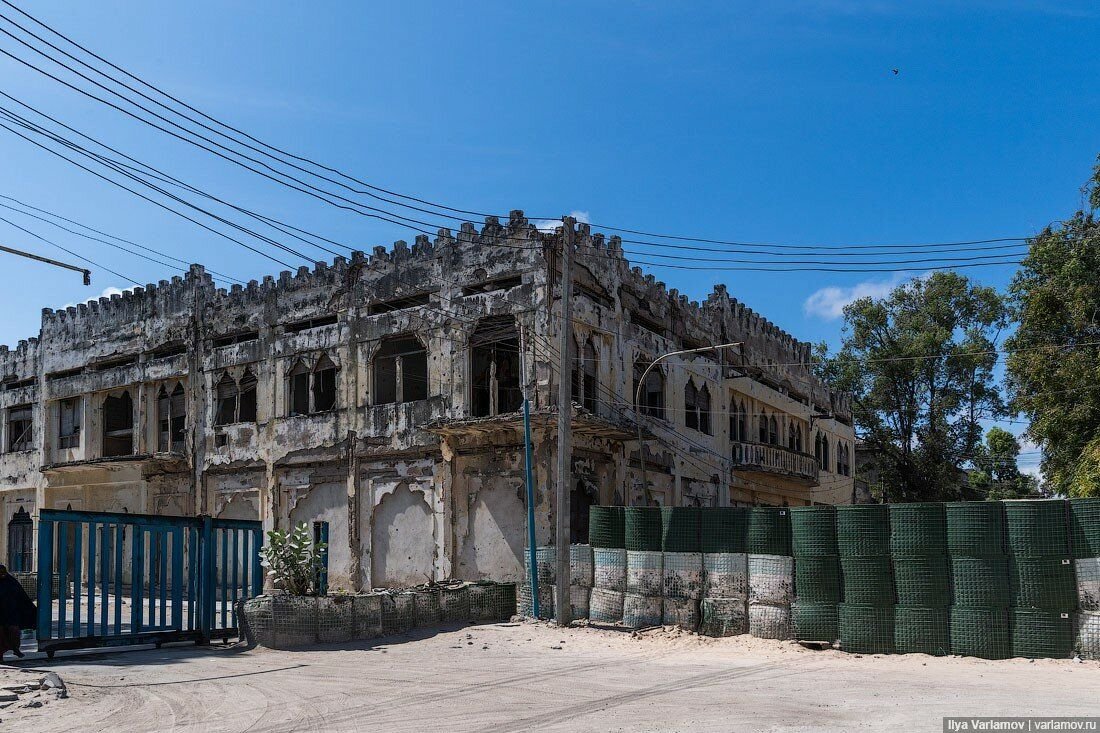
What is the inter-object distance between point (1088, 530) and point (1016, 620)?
1542mm

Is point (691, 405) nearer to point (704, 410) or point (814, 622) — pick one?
point (704, 410)

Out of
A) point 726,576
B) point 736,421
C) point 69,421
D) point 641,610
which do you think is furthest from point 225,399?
point 726,576

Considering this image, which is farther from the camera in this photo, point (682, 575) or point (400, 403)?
point (400, 403)

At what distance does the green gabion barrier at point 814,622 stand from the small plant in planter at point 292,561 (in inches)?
321

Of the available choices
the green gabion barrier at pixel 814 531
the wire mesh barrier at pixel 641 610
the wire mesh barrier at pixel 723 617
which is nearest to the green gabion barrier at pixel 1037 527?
the green gabion barrier at pixel 814 531

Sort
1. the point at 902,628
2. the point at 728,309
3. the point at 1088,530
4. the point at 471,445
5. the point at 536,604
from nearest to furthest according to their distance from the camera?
the point at 1088,530, the point at 902,628, the point at 536,604, the point at 471,445, the point at 728,309

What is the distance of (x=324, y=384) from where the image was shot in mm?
28656

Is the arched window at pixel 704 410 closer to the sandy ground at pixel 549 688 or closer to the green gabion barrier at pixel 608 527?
the green gabion barrier at pixel 608 527

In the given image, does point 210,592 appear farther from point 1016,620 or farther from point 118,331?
point 118,331

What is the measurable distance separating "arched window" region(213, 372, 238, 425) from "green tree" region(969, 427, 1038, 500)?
34.0m

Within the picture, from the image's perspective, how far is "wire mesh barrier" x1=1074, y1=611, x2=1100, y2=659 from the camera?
511 inches

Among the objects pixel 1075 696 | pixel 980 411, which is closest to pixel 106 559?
pixel 1075 696

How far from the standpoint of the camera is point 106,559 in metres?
15.2

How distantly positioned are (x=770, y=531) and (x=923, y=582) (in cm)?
251
